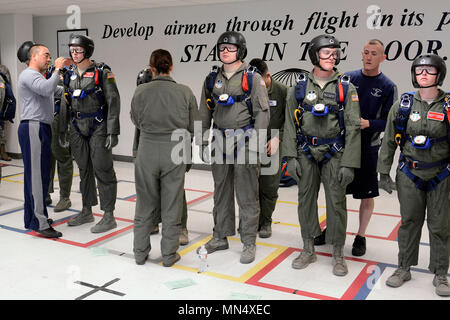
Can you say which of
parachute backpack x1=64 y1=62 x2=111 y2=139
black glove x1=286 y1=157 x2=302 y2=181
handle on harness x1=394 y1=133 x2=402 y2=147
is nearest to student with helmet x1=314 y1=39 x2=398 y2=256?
handle on harness x1=394 y1=133 x2=402 y2=147

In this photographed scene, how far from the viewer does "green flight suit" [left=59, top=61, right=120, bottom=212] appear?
4973 mm

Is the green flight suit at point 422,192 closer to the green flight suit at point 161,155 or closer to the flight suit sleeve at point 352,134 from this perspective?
the flight suit sleeve at point 352,134

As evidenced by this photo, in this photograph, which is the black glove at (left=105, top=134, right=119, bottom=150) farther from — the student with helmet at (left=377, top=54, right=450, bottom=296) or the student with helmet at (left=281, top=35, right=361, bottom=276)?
the student with helmet at (left=377, top=54, right=450, bottom=296)

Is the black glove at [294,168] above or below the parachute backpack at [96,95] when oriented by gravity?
below

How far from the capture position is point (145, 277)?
156 inches

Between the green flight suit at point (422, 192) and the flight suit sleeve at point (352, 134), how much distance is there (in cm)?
21

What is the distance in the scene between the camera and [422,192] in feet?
12.0

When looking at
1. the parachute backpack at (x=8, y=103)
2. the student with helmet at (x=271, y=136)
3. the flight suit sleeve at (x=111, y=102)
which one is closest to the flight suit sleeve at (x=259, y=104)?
the student with helmet at (x=271, y=136)

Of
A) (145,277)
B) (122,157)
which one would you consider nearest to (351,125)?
(145,277)

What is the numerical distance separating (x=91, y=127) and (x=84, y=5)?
14.7 ft

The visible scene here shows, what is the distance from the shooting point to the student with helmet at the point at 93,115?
16.2 ft

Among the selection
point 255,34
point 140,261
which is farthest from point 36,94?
point 255,34

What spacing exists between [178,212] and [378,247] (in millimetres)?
2150

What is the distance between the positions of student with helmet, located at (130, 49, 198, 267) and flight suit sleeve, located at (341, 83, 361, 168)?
1347 mm
